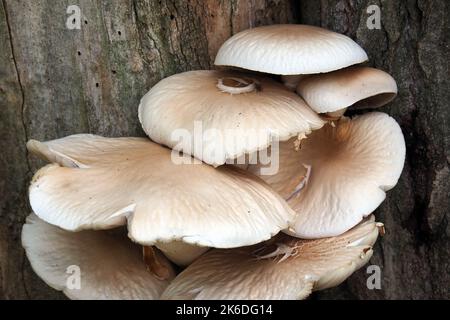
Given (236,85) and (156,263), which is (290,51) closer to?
(236,85)

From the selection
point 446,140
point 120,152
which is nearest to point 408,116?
point 446,140

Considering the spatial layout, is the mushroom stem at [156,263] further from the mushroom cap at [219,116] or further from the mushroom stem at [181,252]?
the mushroom cap at [219,116]

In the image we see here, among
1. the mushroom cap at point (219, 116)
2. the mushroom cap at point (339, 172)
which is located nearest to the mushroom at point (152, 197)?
the mushroom cap at point (219, 116)

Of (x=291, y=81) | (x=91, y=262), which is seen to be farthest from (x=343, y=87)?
(x=91, y=262)

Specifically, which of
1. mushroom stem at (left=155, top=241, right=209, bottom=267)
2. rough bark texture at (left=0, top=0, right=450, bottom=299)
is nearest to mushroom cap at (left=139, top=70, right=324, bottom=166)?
rough bark texture at (left=0, top=0, right=450, bottom=299)

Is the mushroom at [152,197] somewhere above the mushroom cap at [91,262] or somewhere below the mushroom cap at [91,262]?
above

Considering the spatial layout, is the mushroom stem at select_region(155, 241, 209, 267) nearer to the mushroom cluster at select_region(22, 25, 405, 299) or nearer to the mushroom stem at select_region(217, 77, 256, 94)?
the mushroom cluster at select_region(22, 25, 405, 299)

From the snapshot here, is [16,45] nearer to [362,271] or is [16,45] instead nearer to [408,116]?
[408,116]

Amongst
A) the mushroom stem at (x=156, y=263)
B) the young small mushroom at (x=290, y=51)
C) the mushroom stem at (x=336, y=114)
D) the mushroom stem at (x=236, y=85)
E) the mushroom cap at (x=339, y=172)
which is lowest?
the mushroom stem at (x=156, y=263)
